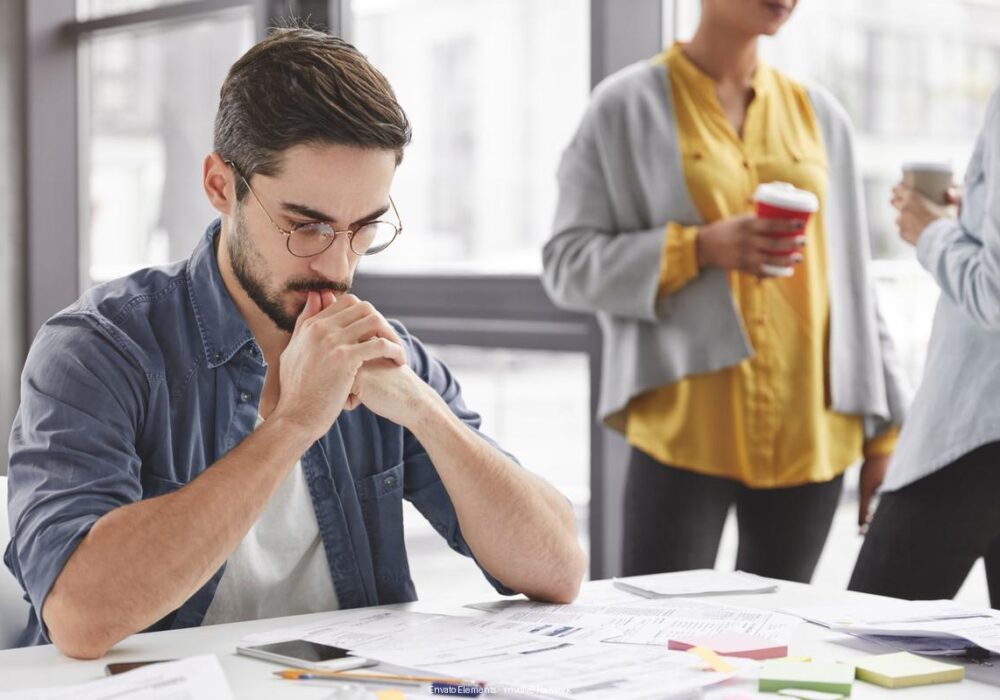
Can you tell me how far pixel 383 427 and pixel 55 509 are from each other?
475 millimetres

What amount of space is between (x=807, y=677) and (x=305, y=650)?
19.2 inches

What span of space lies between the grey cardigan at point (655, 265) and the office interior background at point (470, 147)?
0.79 ft

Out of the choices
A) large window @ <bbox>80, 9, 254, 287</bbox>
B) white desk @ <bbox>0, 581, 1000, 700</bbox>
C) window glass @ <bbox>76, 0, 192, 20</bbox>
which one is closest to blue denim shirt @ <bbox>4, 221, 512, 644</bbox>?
white desk @ <bbox>0, 581, 1000, 700</bbox>

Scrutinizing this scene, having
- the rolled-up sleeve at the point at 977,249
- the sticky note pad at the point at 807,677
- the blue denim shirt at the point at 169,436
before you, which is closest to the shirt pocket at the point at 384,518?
the blue denim shirt at the point at 169,436

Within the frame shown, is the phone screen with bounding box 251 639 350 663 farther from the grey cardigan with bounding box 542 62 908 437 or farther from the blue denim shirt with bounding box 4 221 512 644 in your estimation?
the grey cardigan with bounding box 542 62 908 437

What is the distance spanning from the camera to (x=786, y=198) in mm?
1972

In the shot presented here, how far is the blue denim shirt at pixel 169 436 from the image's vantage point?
135 centimetres

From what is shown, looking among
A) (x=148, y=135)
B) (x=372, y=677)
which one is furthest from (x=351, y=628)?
(x=148, y=135)

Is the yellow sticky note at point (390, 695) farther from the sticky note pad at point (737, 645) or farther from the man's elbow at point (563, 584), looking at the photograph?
the man's elbow at point (563, 584)

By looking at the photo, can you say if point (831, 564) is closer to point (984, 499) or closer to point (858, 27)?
point (984, 499)

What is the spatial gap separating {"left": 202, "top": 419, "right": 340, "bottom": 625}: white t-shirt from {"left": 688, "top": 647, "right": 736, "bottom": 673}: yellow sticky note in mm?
547

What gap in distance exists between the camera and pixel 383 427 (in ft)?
5.43

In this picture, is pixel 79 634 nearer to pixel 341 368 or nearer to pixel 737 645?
pixel 341 368

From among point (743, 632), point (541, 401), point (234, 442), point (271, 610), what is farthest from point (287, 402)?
point (541, 401)
